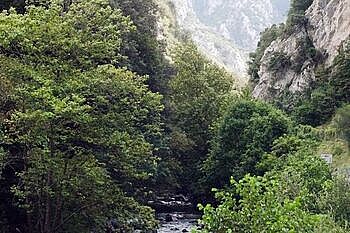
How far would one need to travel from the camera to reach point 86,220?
28.0 metres

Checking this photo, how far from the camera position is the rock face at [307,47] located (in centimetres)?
5712

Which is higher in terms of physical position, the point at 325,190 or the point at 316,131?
the point at 316,131

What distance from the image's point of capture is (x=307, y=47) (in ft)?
199

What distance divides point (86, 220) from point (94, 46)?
9068mm

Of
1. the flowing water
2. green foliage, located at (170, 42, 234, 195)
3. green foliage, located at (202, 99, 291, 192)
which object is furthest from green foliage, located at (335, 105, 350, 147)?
green foliage, located at (170, 42, 234, 195)

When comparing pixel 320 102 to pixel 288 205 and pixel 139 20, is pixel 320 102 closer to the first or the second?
pixel 139 20

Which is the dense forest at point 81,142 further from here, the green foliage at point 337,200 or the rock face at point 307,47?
the rock face at point 307,47

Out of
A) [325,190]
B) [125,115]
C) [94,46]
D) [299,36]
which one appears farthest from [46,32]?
[299,36]

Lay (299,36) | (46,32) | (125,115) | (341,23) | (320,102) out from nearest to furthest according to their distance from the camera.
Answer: (46,32)
(125,115)
(320,102)
(341,23)
(299,36)

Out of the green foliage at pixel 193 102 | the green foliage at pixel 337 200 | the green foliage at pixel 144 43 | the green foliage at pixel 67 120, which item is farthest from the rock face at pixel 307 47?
the green foliage at pixel 337 200

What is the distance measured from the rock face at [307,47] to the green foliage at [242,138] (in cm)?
986

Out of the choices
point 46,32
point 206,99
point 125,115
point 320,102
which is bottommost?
point 125,115

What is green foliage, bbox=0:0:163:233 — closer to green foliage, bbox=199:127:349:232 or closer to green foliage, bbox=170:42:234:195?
green foliage, bbox=199:127:349:232

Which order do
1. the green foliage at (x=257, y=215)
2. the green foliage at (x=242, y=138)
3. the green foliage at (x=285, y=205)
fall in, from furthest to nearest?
the green foliage at (x=242, y=138)
the green foliage at (x=285, y=205)
the green foliage at (x=257, y=215)
